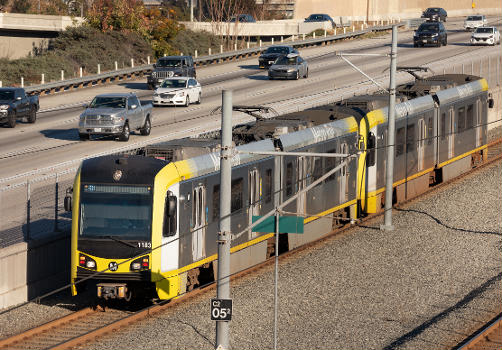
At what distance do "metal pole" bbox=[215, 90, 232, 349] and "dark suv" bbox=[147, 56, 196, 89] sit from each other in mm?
39436

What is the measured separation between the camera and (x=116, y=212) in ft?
62.7

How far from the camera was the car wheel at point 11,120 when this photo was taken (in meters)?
43.3

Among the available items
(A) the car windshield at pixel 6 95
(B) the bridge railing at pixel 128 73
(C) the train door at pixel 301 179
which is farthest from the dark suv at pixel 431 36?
(C) the train door at pixel 301 179

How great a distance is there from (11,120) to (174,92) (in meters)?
9.09

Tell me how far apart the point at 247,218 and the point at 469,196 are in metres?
13.1

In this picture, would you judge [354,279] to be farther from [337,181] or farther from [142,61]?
[142,61]

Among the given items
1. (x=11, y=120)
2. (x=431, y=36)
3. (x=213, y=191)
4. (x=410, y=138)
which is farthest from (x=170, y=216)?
(x=431, y=36)

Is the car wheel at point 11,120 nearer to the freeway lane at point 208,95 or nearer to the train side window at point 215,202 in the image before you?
the freeway lane at point 208,95

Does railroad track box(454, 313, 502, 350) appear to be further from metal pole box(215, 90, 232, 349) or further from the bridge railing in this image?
the bridge railing

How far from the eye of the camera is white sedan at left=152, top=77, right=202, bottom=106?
49.9m

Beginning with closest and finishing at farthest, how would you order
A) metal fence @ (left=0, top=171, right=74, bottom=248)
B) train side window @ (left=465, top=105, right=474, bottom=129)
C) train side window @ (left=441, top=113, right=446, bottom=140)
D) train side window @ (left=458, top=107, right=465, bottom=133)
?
metal fence @ (left=0, top=171, right=74, bottom=248), train side window @ (left=441, top=113, right=446, bottom=140), train side window @ (left=458, top=107, right=465, bottom=133), train side window @ (left=465, top=105, right=474, bottom=129)

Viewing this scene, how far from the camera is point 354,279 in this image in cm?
2291

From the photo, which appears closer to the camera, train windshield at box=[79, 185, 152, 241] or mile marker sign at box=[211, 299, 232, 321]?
mile marker sign at box=[211, 299, 232, 321]

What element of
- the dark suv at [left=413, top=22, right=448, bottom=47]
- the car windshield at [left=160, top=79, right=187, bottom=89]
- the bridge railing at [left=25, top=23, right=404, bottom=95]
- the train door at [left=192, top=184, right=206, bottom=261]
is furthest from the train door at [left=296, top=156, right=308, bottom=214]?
the dark suv at [left=413, top=22, right=448, bottom=47]
